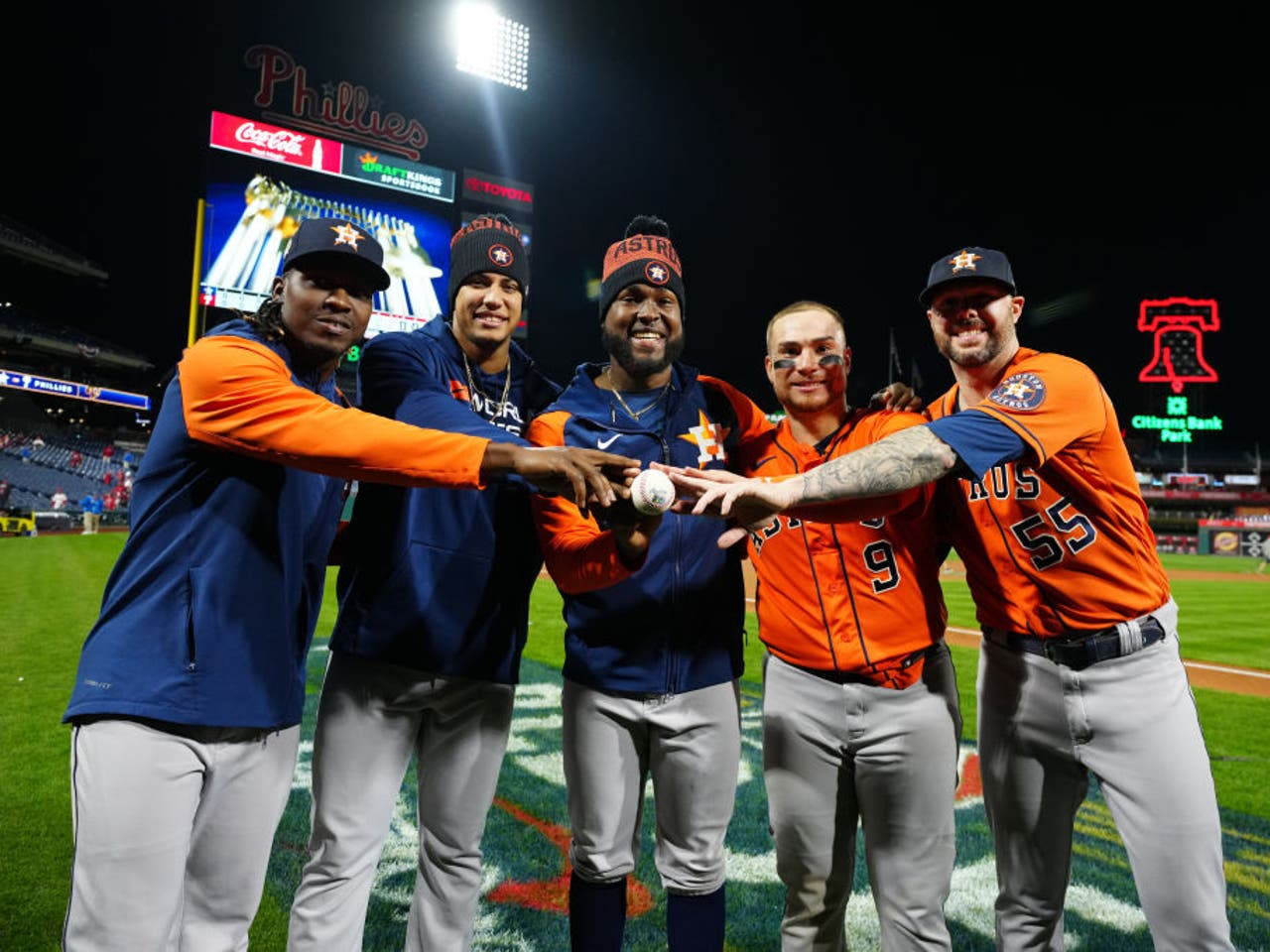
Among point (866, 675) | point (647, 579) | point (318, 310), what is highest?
point (318, 310)

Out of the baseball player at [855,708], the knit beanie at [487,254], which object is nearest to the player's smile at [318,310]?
the knit beanie at [487,254]

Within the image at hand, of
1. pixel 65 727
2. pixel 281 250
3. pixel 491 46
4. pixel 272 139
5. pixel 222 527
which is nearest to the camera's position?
pixel 222 527

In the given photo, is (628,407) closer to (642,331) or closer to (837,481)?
(642,331)

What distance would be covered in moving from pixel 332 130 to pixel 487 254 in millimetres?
28172

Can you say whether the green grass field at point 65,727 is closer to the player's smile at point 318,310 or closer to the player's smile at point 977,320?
the player's smile at point 977,320

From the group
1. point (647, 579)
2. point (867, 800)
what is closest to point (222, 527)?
point (647, 579)

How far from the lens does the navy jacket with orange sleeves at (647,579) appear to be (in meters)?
2.45

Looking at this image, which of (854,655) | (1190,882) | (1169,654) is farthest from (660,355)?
(1190,882)

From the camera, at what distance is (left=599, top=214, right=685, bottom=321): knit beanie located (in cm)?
276

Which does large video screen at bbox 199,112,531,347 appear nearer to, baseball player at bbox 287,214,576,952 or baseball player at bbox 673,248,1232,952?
baseball player at bbox 287,214,576,952

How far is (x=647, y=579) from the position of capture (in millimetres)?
2531

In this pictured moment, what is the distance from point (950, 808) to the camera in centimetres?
245

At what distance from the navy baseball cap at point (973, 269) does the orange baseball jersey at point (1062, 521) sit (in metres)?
0.32

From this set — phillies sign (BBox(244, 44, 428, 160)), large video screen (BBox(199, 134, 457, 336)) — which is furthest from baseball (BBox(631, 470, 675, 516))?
phillies sign (BBox(244, 44, 428, 160))
